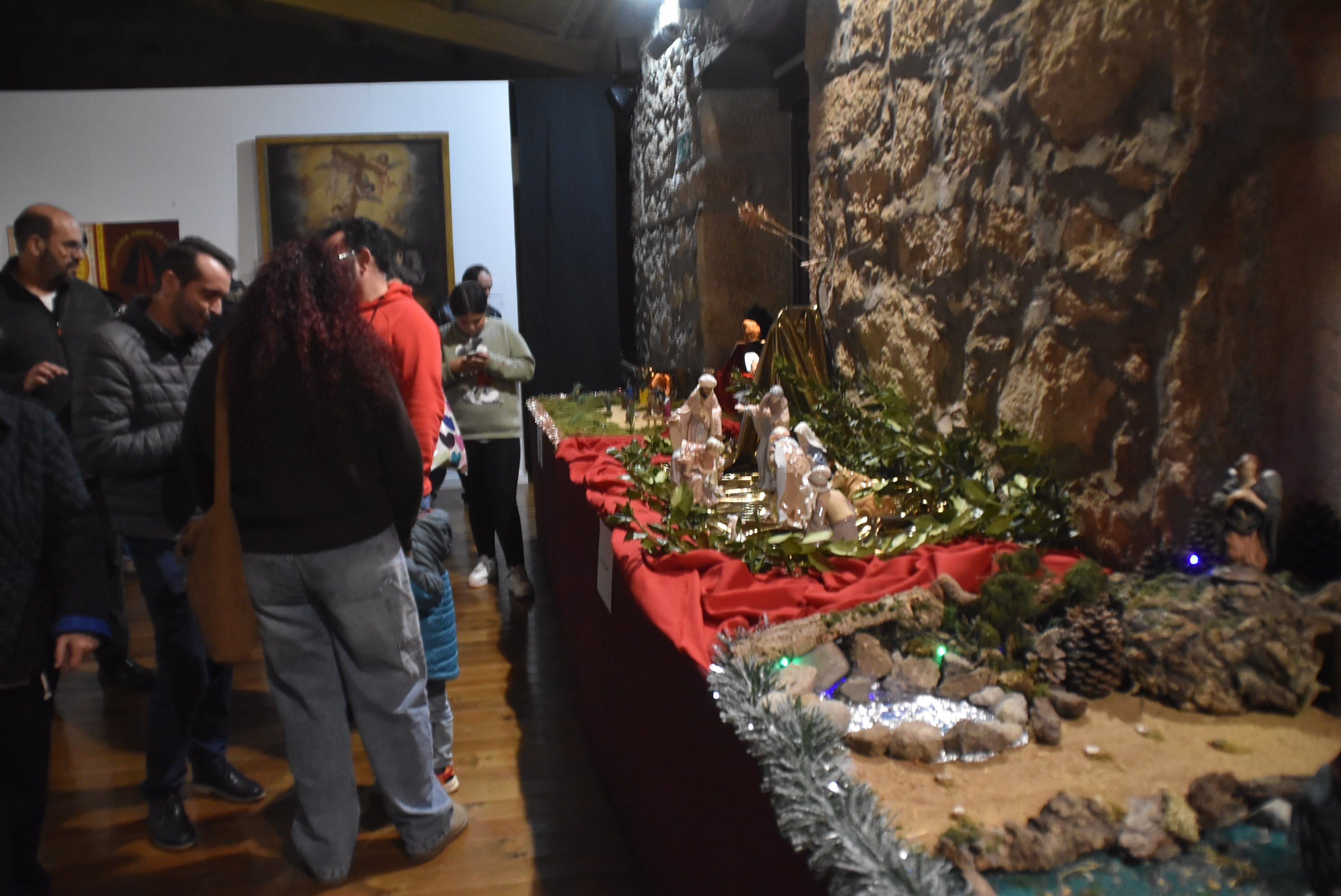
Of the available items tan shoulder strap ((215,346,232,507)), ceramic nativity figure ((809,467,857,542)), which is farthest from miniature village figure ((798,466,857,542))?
tan shoulder strap ((215,346,232,507))

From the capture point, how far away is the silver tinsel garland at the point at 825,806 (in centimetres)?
98

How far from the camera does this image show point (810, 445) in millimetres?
2387

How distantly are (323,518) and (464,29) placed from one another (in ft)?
22.8

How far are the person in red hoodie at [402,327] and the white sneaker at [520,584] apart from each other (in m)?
2.00

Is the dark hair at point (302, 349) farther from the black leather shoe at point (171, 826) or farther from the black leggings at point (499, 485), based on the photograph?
the black leggings at point (499, 485)

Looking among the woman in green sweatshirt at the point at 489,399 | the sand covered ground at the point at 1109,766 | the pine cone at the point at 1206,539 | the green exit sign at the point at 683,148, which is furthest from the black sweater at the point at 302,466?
the green exit sign at the point at 683,148

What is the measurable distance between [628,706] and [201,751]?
1418 millimetres

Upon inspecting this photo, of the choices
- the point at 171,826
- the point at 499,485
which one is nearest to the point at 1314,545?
the point at 171,826

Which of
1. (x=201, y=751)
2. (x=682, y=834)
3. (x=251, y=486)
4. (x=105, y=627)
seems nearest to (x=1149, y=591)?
(x=682, y=834)

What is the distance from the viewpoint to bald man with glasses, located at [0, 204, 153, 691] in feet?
10.9

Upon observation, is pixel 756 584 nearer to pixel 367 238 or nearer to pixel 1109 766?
pixel 1109 766

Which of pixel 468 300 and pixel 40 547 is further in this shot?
pixel 468 300

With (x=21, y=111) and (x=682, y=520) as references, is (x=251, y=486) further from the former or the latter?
(x=21, y=111)

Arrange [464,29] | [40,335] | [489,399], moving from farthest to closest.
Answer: [464,29], [489,399], [40,335]
